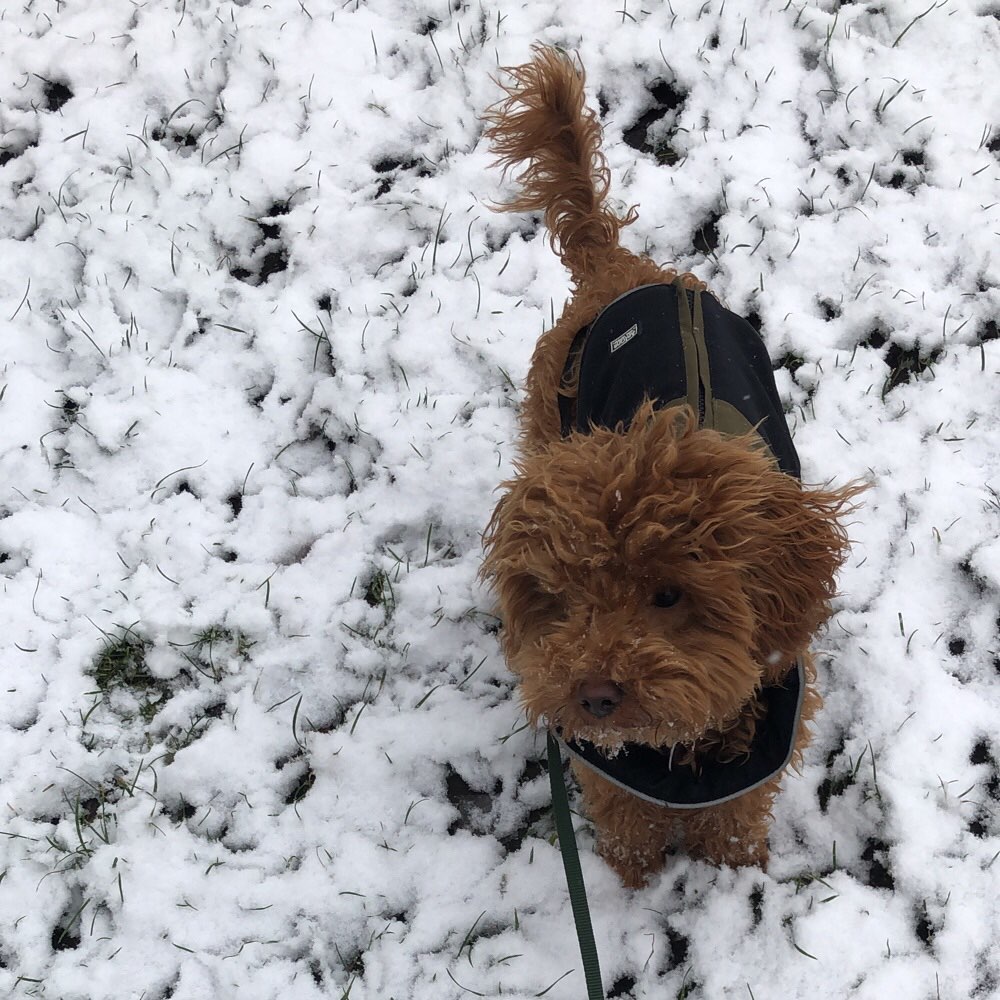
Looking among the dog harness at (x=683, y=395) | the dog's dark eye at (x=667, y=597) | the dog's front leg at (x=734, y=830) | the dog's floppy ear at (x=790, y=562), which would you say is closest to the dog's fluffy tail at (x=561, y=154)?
the dog harness at (x=683, y=395)

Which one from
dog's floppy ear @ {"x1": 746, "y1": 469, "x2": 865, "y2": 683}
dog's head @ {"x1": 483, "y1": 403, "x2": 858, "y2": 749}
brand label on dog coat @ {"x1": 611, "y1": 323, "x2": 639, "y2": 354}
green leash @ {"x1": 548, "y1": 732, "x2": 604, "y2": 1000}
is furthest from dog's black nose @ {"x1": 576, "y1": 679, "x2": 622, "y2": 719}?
brand label on dog coat @ {"x1": 611, "y1": 323, "x2": 639, "y2": 354}

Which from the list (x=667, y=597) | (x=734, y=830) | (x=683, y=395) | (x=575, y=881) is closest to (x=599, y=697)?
(x=667, y=597)

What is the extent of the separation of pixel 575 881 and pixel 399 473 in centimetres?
168

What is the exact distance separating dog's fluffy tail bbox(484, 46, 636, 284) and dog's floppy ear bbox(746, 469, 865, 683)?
1321 millimetres

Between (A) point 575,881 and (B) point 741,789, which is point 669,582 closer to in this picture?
(B) point 741,789

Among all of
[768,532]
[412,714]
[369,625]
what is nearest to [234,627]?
[369,625]

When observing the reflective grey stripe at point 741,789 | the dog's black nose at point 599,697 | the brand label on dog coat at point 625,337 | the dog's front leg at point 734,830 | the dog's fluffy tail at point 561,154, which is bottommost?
the dog's front leg at point 734,830

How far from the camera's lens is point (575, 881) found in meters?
2.32

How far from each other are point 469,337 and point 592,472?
1.87 metres

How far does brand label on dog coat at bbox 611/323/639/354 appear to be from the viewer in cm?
253

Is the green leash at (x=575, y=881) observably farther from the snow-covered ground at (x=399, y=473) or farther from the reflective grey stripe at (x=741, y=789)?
the snow-covered ground at (x=399, y=473)

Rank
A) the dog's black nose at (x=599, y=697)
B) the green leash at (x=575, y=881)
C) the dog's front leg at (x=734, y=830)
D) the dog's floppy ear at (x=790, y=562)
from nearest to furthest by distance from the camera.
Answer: the dog's black nose at (x=599, y=697) < the dog's floppy ear at (x=790, y=562) < the green leash at (x=575, y=881) < the dog's front leg at (x=734, y=830)

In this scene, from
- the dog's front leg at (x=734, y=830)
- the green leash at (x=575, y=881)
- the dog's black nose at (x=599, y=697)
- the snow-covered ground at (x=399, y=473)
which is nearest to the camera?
the dog's black nose at (x=599, y=697)

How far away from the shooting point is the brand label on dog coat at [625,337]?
8.29 feet
